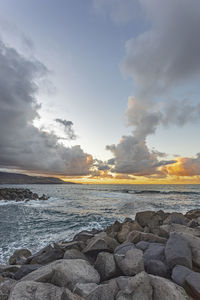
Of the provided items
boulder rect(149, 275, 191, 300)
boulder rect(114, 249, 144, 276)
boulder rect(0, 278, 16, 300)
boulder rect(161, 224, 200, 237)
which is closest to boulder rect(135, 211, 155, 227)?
boulder rect(161, 224, 200, 237)

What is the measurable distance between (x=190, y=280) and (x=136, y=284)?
1.11m

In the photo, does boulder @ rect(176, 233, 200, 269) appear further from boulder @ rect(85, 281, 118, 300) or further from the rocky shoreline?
boulder @ rect(85, 281, 118, 300)

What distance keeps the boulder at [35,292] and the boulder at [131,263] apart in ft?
5.11

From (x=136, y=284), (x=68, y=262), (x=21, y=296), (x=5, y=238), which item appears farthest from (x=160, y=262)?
(x=5, y=238)

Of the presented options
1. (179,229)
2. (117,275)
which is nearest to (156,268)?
(117,275)

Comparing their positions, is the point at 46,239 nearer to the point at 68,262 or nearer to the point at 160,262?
the point at 68,262

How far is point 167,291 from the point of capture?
310 centimetres

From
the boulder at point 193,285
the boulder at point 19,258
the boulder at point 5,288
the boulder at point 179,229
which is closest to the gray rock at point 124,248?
the boulder at point 179,229

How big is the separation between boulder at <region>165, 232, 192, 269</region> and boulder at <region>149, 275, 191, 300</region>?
94 centimetres

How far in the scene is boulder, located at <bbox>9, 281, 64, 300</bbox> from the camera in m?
3.26

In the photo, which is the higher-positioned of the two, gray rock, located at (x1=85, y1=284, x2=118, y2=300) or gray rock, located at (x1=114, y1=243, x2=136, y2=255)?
gray rock, located at (x1=85, y1=284, x2=118, y2=300)

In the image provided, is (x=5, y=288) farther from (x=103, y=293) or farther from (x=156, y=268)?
(x=156, y=268)

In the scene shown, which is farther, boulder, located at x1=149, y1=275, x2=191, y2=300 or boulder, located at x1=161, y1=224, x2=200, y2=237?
boulder, located at x1=161, y1=224, x2=200, y2=237

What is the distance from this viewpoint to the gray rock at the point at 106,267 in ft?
13.9
